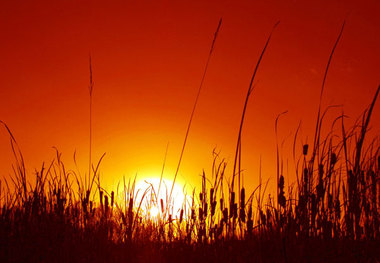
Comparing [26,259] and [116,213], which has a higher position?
[116,213]

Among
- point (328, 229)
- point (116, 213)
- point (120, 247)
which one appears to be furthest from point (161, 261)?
point (116, 213)

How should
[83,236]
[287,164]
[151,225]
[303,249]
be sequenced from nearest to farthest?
[303,249]
[83,236]
[287,164]
[151,225]

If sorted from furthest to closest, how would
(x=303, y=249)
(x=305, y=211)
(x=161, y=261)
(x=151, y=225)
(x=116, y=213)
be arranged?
(x=116, y=213)
(x=151, y=225)
(x=305, y=211)
(x=161, y=261)
(x=303, y=249)

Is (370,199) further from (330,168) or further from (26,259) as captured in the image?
(26,259)

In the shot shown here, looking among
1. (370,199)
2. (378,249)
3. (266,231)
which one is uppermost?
(370,199)

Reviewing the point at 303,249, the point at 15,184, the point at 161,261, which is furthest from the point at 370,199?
the point at 15,184

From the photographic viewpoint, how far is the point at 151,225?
10.4 ft

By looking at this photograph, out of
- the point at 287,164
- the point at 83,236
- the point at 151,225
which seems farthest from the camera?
the point at 151,225

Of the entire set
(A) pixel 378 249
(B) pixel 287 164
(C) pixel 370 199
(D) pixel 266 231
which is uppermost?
(B) pixel 287 164

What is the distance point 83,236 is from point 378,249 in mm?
1671

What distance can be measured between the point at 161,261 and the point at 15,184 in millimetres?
1428

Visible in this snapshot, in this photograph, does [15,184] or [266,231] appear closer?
[266,231]

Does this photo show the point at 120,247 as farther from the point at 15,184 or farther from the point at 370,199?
the point at 370,199

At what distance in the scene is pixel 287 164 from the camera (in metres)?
2.84
